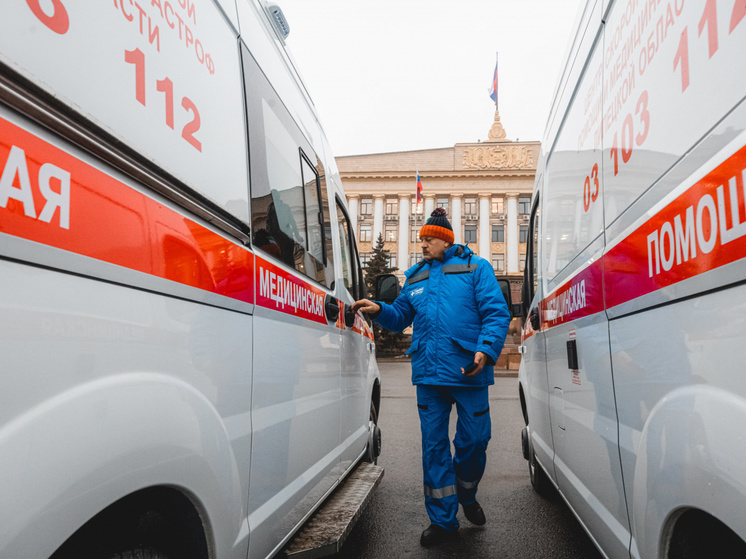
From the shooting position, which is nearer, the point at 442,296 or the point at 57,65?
the point at 57,65

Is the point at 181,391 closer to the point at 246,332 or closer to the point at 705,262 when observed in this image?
the point at 246,332

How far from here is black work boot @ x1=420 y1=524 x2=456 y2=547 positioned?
10.2 ft

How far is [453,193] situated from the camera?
4731 centimetres

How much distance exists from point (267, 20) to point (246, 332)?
1.33 m

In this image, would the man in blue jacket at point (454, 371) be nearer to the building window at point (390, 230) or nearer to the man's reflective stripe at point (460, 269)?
the man's reflective stripe at point (460, 269)

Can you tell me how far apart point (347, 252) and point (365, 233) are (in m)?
43.9

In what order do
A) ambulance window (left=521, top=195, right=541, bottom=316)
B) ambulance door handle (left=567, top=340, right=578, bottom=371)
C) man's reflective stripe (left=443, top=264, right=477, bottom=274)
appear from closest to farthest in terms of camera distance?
ambulance door handle (left=567, top=340, right=578, bottom=371)
man's reflective stripe (left=443, top=264, right=477, bottom=274)
ambulance window (left=521, top=195, right=541, bottom=316)

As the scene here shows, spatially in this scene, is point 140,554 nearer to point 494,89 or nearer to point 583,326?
point 583,326

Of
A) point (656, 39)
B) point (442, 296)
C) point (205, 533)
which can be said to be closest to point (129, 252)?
point (205, 533)

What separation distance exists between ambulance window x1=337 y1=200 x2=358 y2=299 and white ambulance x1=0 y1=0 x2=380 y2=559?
1398 millimetres

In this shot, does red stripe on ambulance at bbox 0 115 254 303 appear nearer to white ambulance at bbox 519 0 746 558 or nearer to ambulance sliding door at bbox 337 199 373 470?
white ambulance at bbox 519 0 746 558

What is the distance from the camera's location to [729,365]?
3.63ft

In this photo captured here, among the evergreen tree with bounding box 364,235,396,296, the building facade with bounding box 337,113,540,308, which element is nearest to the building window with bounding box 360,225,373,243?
the building facade with bounding box 337,113,540,308

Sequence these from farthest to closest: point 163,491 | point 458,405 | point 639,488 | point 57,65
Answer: point 458,405
point 639,488
point 163,491
point 57,65
